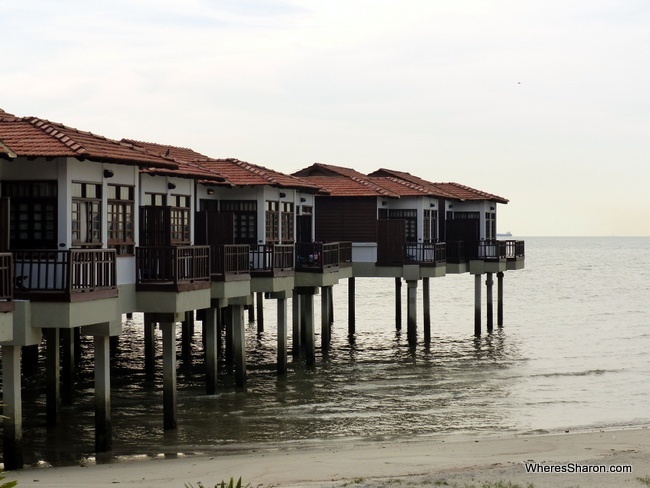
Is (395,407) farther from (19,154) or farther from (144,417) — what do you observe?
(19,154)

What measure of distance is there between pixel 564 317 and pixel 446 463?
2060 inches

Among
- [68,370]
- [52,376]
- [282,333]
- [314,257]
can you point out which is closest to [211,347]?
[68,370]

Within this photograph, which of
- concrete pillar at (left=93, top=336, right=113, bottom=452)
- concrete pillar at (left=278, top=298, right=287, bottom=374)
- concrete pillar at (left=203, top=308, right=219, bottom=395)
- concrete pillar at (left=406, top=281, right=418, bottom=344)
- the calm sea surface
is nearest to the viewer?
concrete pillar at (left=93, top=336, right=113, bottom=452)

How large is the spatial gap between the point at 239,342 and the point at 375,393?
15.3 feet

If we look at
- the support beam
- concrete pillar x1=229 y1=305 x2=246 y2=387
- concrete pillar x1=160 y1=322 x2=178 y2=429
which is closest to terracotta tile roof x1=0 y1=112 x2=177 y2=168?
concrete pillar x1=160 y1=322 x2=178 y2=429

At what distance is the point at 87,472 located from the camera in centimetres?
2067

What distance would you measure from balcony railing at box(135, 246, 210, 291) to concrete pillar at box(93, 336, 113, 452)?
7.87 ft

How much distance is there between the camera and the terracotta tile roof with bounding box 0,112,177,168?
68.7ft

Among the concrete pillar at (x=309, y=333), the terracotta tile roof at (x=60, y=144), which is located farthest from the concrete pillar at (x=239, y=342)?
the terracotta tile roof at (x=60, y=144)

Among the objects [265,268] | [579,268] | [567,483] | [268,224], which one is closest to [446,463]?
[567,483]

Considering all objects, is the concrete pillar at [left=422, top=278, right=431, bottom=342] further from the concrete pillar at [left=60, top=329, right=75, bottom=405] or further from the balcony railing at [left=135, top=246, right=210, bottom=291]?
the balcony railing at [left=135, top=246, right=210, bottom=291]

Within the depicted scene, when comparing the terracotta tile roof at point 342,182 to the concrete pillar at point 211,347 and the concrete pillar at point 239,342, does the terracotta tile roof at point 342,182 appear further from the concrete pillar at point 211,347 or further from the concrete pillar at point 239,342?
the concrete pillar at point 211,347

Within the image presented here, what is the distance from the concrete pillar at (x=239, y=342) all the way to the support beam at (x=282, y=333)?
262 cm

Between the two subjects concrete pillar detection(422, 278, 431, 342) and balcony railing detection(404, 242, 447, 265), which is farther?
concrete pillar detection(422, 278, 431, 342)
